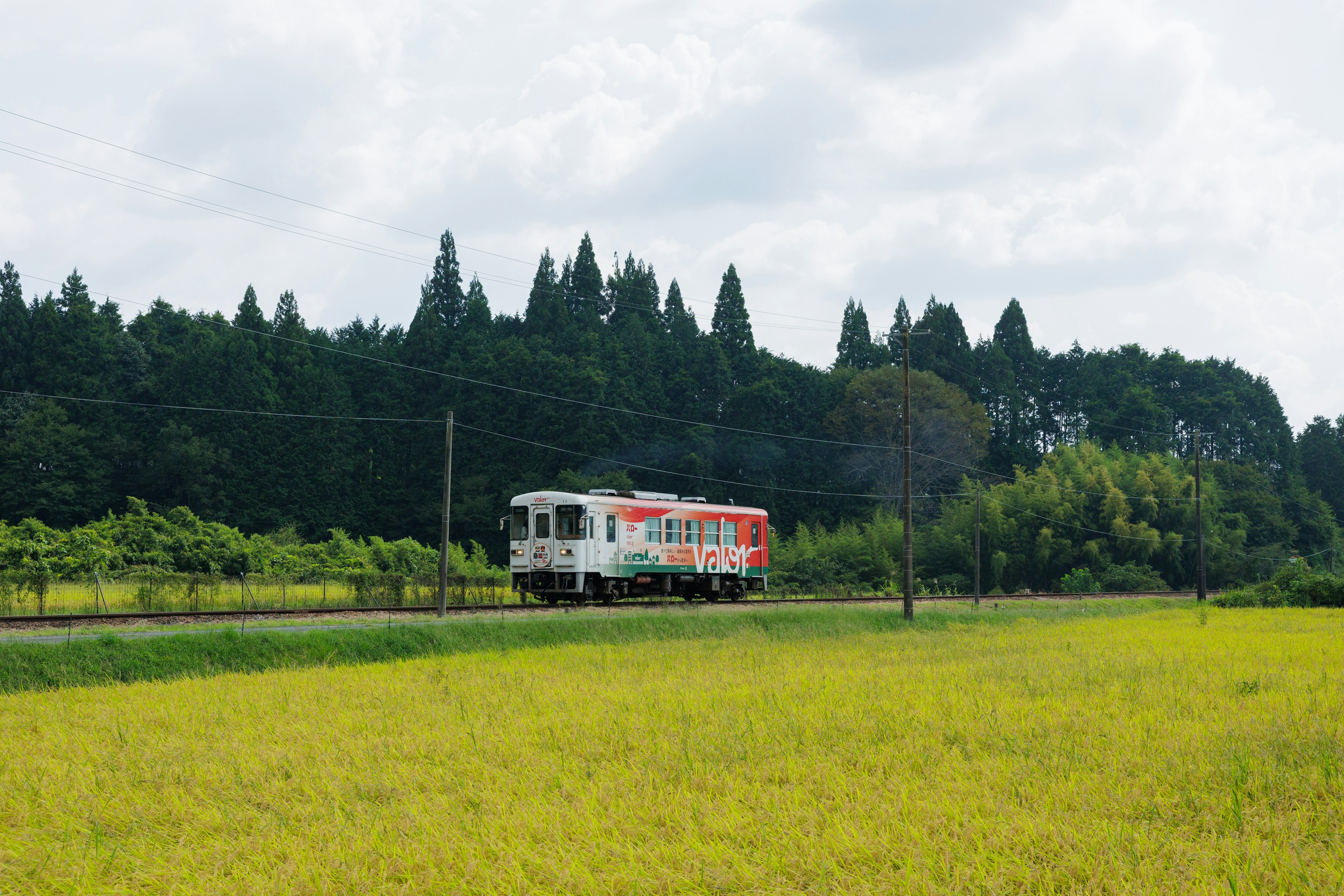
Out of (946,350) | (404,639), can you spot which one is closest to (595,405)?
(946,350)

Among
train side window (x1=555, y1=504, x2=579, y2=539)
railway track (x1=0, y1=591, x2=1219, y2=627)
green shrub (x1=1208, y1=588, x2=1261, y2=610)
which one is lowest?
green shrub (x1=1208, y1=588, x2=1261, y2=610)

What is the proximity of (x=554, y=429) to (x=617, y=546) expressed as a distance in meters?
31.1

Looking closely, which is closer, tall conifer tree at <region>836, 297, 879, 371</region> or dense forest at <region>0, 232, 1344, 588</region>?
dense forest at <region>0, 232, 1344, 588</region>

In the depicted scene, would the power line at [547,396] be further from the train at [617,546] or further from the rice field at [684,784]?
the rice field at [684,784]

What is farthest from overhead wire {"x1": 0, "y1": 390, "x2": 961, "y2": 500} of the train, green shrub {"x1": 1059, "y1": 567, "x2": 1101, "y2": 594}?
the train

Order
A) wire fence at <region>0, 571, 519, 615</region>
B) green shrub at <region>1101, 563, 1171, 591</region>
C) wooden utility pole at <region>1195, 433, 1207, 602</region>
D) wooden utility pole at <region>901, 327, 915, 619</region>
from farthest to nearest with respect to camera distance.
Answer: green shrub at <region>1101, 563, 1171, 591</region> → wooden utility pole at <region>1195, 433, 1207, 602</region> → wooden utility pole at <region>901, 327, 915, 619</region> → wire fence at <region>0, 571, 519, 615</region>

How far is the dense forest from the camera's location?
52.6 meters

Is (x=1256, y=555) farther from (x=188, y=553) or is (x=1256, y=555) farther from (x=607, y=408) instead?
(x=188, y=553)

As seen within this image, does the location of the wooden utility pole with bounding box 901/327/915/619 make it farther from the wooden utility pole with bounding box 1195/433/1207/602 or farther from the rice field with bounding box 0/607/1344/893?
the wooden utility pole with bounding box 1195/433/1207/602

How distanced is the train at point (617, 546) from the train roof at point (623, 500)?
0.03 meters

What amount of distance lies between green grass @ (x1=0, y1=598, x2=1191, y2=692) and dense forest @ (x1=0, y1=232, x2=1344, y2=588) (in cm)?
2164

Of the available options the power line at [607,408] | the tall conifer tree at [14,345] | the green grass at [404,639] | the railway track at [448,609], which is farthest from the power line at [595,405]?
the green grass at [404,639]

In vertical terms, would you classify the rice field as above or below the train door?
below

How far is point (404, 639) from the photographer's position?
720 inches
